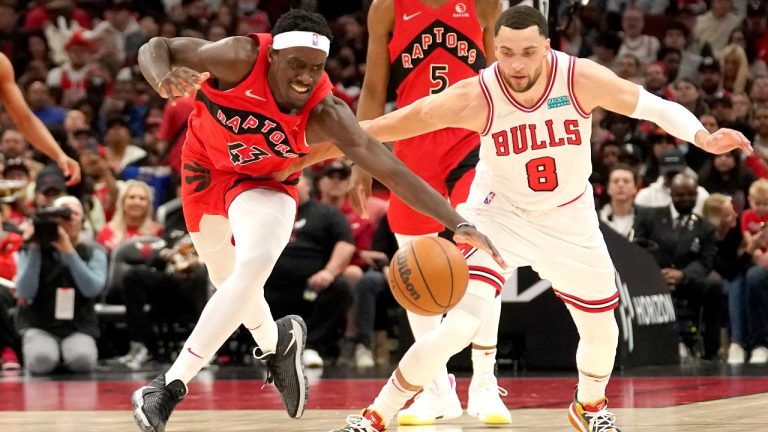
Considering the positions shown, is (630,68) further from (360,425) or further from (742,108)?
(360,425)

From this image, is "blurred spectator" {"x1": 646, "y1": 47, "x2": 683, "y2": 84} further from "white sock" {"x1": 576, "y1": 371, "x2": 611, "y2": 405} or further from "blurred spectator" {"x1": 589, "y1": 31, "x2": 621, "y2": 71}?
"white sock" {"x1": 576, "y1": 371, "x2": 611, "y2": 405}

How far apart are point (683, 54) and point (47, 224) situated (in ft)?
23.0

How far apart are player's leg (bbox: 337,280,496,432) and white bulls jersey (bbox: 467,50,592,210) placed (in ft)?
1.77

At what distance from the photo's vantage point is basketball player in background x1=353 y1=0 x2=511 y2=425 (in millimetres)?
6793

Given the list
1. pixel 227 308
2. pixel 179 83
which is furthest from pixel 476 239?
pixel 179 83

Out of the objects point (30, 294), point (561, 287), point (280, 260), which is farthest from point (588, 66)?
point (30, 294)

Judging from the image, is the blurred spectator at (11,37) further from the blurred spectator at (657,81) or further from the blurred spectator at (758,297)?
the blurred spectator at (758,297)

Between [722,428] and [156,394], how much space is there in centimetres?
232

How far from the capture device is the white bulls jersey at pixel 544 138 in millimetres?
5574

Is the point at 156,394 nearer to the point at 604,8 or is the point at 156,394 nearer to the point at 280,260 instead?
the point at 280,260

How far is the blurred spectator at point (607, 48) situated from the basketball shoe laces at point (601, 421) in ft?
28.6

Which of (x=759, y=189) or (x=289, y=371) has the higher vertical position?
(x=759, y=189)

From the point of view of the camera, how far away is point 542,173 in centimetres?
561

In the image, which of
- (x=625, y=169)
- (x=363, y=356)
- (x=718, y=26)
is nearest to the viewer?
(x=363, y=356)
